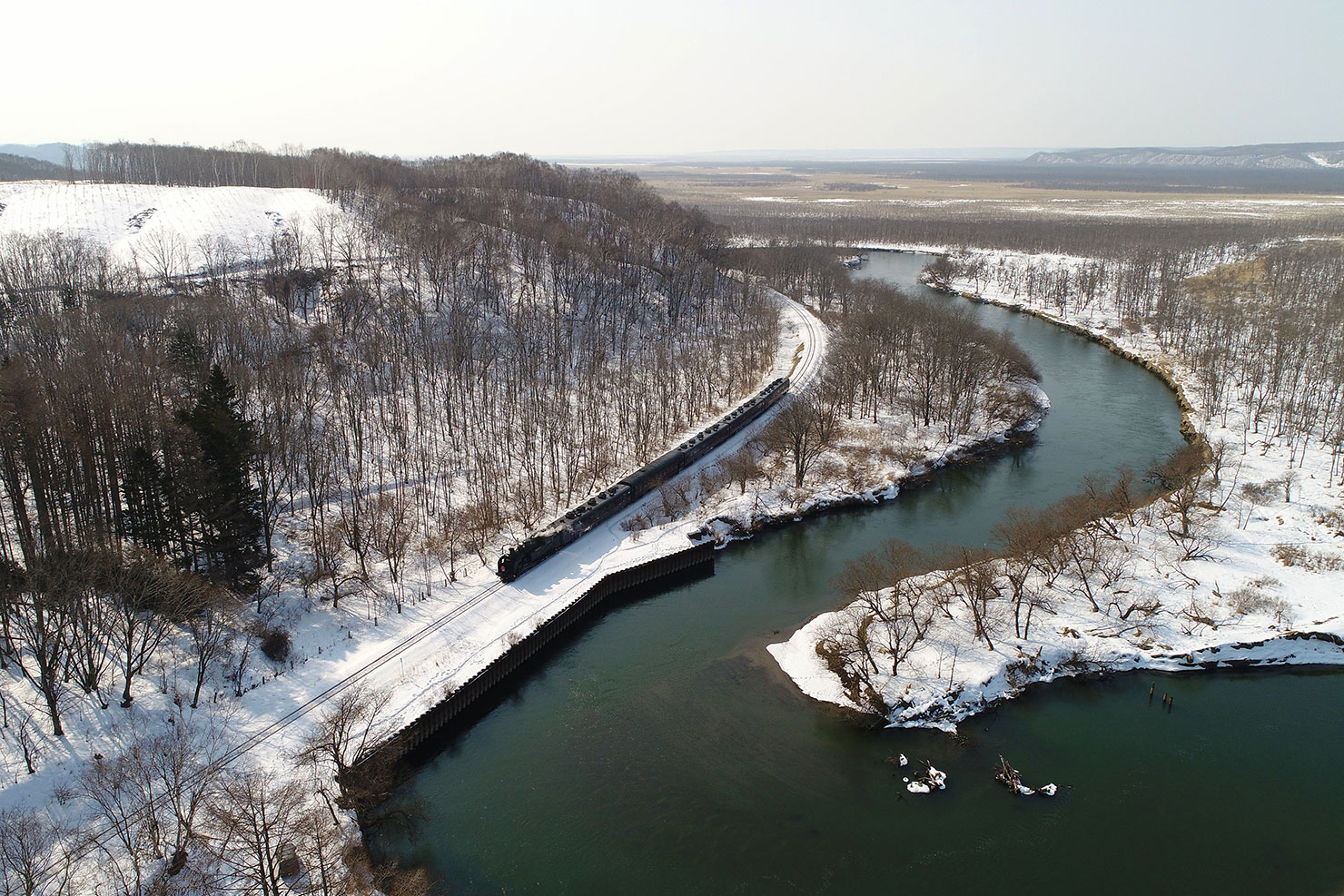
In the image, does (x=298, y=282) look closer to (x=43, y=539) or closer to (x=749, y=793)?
(x=43, y=539)

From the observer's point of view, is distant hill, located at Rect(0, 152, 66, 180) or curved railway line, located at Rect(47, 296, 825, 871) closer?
curved railway line, located at Rect(47, 296, 825, 871)

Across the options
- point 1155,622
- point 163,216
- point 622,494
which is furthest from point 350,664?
point 163,216

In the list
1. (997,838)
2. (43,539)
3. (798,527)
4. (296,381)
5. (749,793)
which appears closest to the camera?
(997,838)

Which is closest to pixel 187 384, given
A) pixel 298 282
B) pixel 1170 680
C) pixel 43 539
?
pixel 43 539

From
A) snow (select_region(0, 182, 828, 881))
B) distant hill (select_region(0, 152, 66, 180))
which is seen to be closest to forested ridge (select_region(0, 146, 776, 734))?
snow (select_region(0, 182, 828, 881))

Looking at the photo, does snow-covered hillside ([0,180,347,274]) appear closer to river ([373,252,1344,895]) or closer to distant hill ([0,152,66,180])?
distant hill ([0,152,66,180])

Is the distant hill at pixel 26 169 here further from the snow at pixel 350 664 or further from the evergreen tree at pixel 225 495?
the snow at pixel 350 664
